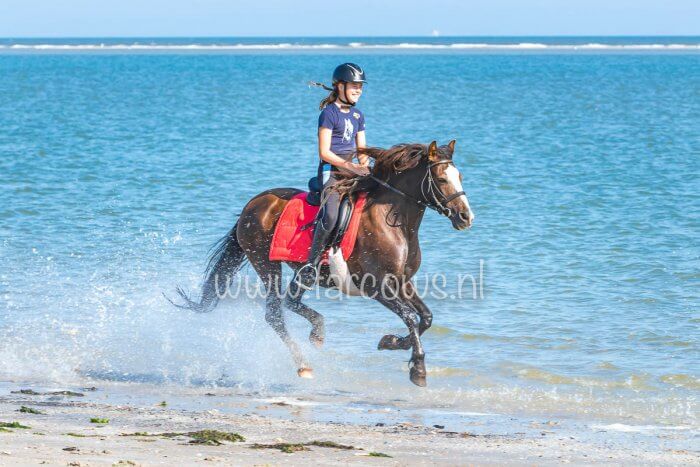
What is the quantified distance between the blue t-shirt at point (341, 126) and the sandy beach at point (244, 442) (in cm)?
261

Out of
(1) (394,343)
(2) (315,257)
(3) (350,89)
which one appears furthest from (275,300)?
(3) (350,89)

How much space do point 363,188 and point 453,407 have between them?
213cm

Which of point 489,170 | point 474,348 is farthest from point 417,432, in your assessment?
point 489,170

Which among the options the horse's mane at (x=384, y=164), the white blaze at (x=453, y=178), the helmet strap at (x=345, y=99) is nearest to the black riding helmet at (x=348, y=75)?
the helmet strap at (x=345, y=99)

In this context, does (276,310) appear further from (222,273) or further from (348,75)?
(348,75)

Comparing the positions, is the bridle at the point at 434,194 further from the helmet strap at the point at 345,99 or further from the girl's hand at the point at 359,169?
the helmet strap at the point at 345,99

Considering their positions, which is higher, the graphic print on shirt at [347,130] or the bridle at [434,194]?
the graphic print on shirt at [347,130]

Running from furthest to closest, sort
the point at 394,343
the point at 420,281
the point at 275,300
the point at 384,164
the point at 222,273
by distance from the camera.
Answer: the point at 420,281
the point at 222,273
the point at 275,300
the point at 384,164
the point at 394,343

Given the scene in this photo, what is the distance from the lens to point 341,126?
981cm

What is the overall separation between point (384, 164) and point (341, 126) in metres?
0.52

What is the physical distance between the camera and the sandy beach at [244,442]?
673cm

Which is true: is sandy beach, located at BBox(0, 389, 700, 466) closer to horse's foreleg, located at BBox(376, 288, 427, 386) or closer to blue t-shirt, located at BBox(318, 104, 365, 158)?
horse's foreleg, located at BBox(376, 288, 427, 386)

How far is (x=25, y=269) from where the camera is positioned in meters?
15.2

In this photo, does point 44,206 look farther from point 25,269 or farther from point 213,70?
point 213,70
